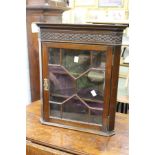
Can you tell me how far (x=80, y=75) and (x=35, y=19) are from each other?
2.57 ft

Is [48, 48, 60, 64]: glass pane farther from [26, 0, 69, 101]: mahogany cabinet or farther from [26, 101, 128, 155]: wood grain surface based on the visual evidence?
[26, 0, 69, 101]: mahogany cabinet

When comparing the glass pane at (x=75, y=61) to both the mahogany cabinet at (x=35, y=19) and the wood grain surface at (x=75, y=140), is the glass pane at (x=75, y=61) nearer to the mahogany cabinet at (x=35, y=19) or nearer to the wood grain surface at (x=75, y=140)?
the wood grain surface at (x=75, y=140)

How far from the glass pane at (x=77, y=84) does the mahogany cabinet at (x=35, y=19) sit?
0.65 metres

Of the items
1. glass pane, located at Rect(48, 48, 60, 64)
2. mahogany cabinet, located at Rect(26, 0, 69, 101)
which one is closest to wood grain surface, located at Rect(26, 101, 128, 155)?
glass pane, located at Rect(48, 48, 60, 64)

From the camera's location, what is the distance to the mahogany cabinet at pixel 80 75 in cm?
89

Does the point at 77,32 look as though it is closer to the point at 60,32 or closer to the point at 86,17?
the point at 60,32

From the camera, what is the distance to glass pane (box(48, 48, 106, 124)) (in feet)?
3.09

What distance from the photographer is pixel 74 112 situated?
3.37 feet

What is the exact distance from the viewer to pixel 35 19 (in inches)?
61.7

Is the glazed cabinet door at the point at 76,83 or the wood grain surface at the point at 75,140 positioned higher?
the glazed cabinet door at the point at 76,83

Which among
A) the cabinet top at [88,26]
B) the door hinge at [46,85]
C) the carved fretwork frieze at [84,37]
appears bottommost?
the door hinge at [46,85]

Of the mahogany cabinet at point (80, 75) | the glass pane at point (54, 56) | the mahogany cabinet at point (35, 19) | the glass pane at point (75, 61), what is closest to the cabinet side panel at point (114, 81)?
the mahogany cabinet at point (80, 75)

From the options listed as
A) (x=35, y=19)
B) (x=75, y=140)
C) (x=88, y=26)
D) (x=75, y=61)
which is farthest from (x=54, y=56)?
(x=35, y=19)

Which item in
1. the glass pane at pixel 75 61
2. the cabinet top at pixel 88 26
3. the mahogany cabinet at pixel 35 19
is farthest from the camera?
the mahogany cabinet at pixel 35 19
